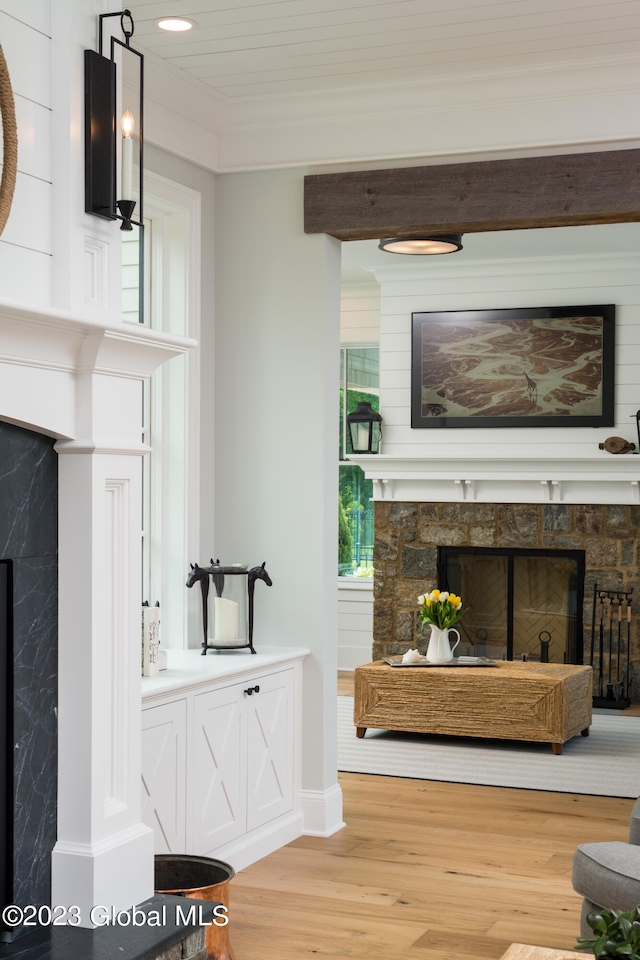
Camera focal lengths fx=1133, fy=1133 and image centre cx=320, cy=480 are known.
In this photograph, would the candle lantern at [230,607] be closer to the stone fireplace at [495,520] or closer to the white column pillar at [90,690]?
the white column pillar at [90,690]

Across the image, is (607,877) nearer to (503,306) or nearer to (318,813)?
(318,813)

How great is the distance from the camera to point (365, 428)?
8266 mm

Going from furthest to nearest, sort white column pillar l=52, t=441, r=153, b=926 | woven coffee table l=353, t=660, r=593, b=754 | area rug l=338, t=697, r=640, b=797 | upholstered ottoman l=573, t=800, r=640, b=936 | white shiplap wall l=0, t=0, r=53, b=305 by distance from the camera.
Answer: woven coffee table l=353, t=660, r=593, b=754, area rug l=338, t=697, r=640, b=797, upholstered ottoman l=573, t=800, r=640, b=936, white column pillar l=52, t=441, r=153, b=926, white shiplap wall l=0, t=0, r=53, b=305

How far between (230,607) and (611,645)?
411 centimetres

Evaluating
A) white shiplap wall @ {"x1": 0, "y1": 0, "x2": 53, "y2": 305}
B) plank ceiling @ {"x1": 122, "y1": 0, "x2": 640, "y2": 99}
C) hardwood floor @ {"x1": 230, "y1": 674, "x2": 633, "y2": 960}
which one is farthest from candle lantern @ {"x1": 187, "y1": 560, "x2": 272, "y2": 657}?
white shiplap wall @ {"x1": 0, "y1": 0, "x2": 53, "y2": 305}

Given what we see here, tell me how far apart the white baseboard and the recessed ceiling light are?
3002 mm

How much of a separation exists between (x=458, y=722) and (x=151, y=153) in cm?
362

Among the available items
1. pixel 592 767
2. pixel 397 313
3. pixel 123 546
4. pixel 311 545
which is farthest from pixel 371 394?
pixel 123 546

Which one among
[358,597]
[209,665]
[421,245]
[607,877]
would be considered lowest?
[607,877]

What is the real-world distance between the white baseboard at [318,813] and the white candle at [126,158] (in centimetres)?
275

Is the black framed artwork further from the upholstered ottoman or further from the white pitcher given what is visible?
the upholstered ottoman

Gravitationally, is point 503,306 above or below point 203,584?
above

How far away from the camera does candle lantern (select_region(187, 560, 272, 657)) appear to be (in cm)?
454

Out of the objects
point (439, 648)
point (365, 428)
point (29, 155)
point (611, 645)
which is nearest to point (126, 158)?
point (29, 155)
